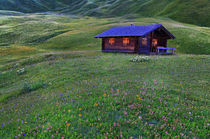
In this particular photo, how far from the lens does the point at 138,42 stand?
3525 cm

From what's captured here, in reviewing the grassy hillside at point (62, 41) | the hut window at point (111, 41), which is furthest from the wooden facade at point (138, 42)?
the grassy hillside at point (62, 41)

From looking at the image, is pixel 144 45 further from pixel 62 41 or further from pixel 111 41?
pixel 62 41

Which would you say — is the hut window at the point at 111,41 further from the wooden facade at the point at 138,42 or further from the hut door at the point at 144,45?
the hut door at the point at 144,45

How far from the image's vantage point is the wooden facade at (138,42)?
35938 mm

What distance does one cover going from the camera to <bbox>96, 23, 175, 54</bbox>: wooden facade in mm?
35938

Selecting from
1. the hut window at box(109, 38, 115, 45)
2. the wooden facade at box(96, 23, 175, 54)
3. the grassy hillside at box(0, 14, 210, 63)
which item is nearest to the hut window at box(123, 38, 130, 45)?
the wooden facade at box(96, 23, 175, 54)

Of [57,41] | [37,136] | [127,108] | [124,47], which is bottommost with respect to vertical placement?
[37,136]

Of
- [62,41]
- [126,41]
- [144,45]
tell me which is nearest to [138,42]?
[144,45]

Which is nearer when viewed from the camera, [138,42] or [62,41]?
[138,42]

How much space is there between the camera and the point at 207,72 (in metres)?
14.2

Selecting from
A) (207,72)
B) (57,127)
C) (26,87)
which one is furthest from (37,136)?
(207,72)

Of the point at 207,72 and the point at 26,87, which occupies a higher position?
the point at 207,72

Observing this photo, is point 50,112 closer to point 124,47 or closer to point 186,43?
point 124,47

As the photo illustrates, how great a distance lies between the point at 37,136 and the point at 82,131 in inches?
60.8
